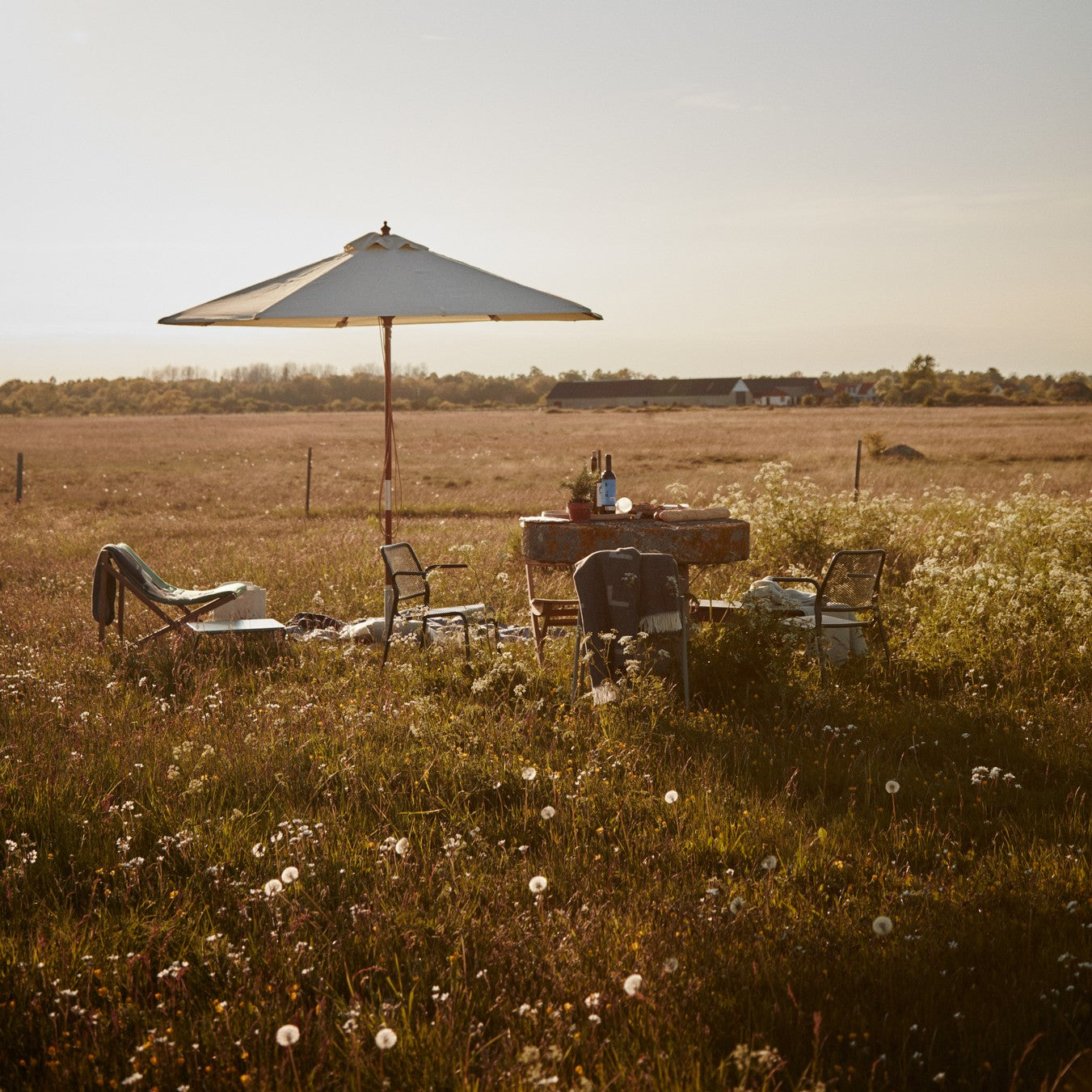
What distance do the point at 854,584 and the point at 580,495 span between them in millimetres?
1889

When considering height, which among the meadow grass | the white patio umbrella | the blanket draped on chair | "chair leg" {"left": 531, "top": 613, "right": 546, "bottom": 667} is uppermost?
the white patio umbrella

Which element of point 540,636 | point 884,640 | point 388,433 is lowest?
point 540,636

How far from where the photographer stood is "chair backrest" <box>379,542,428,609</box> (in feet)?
21.9

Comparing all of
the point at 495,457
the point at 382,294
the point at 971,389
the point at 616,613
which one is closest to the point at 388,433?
the point at 382,294

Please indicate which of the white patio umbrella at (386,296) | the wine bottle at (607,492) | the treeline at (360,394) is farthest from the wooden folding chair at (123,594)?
the treeline at (360,394)

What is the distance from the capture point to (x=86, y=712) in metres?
5.11

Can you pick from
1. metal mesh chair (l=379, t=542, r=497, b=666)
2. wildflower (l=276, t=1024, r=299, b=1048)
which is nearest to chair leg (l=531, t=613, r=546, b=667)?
metal mesh chair (l=379, t=542, r=497, b=666)

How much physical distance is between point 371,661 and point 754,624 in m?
2.58

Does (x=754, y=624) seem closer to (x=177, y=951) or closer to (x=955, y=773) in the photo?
(x=955, y=773)

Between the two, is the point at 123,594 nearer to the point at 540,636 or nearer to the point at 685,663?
the point at 540,636

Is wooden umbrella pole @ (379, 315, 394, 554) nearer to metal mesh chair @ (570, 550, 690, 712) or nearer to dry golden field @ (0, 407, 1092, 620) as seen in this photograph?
dry golden field @ (0, 407, 1092, 620)

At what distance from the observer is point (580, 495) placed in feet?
23.1

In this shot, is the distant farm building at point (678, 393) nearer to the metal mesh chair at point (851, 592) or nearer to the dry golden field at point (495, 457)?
the dry golden field at point (495, 457)

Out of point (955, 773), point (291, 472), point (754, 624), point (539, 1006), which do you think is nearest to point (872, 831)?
point (955, 773)
